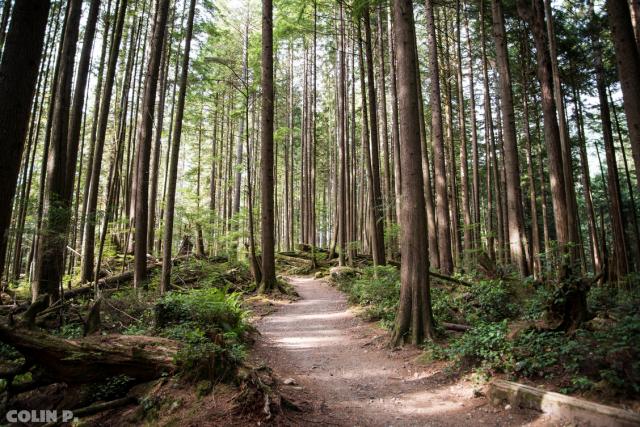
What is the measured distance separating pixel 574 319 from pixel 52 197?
33.4 feet

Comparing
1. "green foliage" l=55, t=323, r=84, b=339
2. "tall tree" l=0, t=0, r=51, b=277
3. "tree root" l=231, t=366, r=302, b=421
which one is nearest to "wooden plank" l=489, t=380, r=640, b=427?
"tree root" l=231, t=366, r=302, b=421

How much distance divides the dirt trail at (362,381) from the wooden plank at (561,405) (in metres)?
0.13

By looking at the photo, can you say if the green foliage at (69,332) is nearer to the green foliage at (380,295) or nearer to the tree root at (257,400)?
the tree root at (257,400)

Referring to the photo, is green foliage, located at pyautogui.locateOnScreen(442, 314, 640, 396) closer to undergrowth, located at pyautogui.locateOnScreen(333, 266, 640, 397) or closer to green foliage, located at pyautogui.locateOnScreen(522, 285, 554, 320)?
undergrowth, located at pyautogui.locateOnScreen(333, 266, 640, 397)

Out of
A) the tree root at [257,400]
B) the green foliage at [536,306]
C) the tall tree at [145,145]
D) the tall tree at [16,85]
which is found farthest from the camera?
the tall tree at [145,145]

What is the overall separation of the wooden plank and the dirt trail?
5.2 inches

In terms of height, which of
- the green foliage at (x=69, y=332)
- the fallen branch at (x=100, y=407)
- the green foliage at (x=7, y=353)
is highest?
the green foliage at (x=69, y=332)

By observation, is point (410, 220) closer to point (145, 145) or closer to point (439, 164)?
point (439, 164)

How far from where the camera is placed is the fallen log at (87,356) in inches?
161

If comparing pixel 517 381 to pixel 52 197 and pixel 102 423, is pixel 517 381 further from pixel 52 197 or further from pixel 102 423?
pixel 52 197

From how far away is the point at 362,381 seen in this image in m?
5.65

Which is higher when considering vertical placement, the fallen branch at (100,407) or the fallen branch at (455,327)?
the fallen branch at (455,327)

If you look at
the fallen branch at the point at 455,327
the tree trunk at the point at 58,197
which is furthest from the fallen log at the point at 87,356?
the fallen branch at the point at 455,327

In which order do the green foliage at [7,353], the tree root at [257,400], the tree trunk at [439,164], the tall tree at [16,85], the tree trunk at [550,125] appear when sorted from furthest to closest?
the tree trunk at [439,164]
the tree trunk at [550,125]
the green foliage at [7,353]
the tree root at [257,400]
the tall tree at [16,85]
